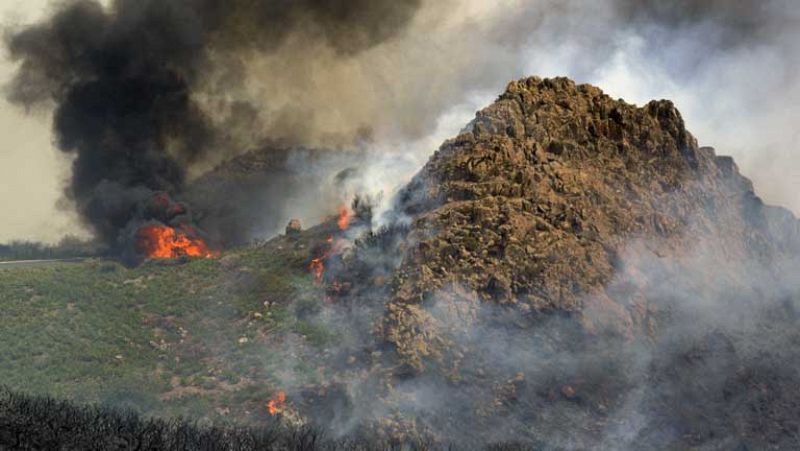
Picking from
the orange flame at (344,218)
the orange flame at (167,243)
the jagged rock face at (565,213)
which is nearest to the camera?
the jagged rock face at (565,213)

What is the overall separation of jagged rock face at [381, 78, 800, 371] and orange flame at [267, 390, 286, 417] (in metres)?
7.42

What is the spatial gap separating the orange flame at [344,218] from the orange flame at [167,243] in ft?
46.7

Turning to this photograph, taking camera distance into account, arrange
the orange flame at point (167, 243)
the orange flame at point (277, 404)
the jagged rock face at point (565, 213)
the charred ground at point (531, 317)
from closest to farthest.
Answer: the charred ground at point (531, 317) → the jagged rock face at point (565, 213) → the orange flame at point (277, 404) → the orange flame at point (167, 243)

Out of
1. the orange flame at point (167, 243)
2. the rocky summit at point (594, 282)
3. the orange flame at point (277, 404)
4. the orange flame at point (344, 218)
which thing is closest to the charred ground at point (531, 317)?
the rocky summit at point (594, 282)

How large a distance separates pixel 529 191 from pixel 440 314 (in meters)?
9.58

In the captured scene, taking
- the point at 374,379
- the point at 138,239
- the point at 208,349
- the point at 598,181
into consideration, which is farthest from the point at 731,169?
the point at 138,239

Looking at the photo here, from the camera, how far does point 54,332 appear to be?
5684 centimetres

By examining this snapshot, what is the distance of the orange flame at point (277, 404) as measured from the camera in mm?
42812

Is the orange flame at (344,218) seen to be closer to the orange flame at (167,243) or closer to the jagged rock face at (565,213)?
the orange flame at (167,243)

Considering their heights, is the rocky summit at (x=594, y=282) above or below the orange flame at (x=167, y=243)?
below

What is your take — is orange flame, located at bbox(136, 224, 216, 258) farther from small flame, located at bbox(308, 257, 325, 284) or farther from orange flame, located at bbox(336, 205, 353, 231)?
small flame, located at bbox(308, 257, 325, 284)

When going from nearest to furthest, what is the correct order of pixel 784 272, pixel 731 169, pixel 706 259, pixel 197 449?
pixel 197 449, pixel 706 259, pixel 784 272, pixel 731 169

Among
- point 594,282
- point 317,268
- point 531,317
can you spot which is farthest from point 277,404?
point 317,268

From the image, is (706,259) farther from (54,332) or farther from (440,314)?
(54,332)
